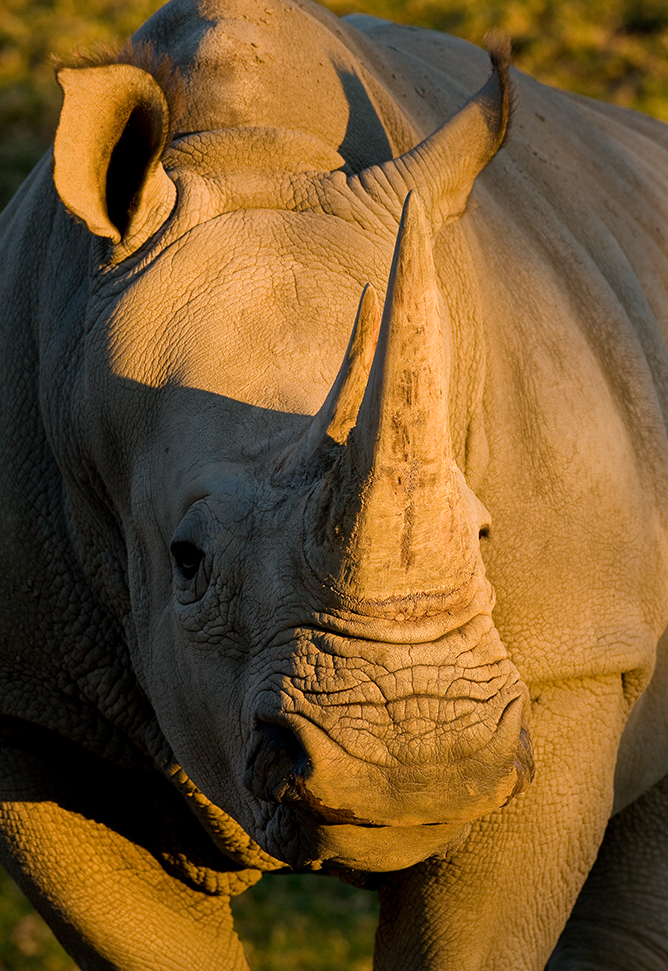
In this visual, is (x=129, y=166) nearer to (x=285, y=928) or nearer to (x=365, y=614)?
(x=365, y=614)

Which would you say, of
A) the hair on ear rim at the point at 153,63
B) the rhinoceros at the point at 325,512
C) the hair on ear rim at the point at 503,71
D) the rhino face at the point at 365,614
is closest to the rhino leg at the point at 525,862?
the rhinoceros at the point at 325,512

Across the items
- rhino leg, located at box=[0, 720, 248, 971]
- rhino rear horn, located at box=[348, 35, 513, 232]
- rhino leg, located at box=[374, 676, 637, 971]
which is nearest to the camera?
rhino rear horn, located at box=[348, 35, 513, 232]

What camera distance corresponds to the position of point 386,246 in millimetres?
2852

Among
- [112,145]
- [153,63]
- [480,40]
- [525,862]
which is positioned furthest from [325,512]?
[480,40]

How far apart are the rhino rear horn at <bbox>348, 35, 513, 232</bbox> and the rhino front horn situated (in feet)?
2.66

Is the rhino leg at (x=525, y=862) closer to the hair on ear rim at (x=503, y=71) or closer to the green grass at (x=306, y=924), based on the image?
the hair on ear rim at (x=503, y=71)

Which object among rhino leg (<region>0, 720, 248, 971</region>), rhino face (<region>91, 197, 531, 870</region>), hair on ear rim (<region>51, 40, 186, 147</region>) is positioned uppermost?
hair on ear rim (<region>51, 40, 186, 147</region>)

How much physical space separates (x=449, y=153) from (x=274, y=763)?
1.43 metres

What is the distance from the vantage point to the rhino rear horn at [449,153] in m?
2.90

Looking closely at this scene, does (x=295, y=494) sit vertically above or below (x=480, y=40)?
above

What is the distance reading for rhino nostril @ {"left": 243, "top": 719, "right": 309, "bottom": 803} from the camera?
2166mm

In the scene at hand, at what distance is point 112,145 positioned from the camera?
2.79 metres

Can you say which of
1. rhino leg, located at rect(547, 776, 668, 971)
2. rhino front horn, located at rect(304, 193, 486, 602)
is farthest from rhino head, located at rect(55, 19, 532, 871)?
rhino leg, located at rect(547, 776, 668, 971)

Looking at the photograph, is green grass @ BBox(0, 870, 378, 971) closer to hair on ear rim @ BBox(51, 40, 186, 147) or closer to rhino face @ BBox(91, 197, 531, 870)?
rhino face @ BBox(91, 197, 531, 870)
